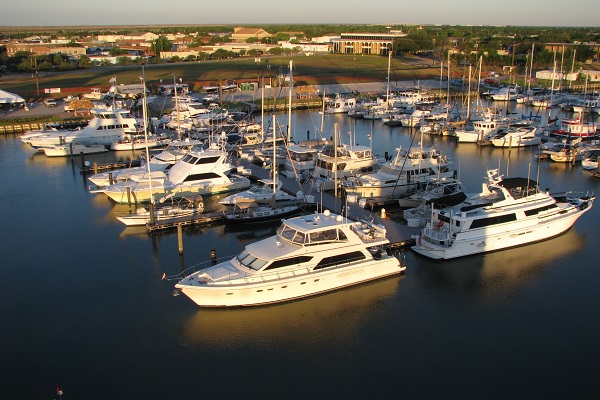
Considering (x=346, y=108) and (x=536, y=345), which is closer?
(x=536, y=345)

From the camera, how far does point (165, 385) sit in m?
17.1

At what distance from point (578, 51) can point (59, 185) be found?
113 meters

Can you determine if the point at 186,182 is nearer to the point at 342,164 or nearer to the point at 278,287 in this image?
the point at 342,164

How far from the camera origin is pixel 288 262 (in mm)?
21453

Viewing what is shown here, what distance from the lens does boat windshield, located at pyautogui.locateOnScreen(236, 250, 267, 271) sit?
835 inches

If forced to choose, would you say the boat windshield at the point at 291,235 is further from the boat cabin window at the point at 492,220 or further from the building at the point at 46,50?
the building at the point at 46,50

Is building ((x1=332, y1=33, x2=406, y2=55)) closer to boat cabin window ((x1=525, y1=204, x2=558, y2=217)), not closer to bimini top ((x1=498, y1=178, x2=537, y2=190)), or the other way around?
bimini top ((x1=498, y1=178, x2=537, y2=190))

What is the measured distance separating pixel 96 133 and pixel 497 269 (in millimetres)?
37300

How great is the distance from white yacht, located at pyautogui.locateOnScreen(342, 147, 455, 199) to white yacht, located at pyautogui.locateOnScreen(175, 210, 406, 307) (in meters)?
9.45

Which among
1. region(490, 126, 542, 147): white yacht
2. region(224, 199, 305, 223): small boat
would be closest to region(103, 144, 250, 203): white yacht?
region(224, 199, 305, 223): small boat

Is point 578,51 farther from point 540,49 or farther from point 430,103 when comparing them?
point 430,103

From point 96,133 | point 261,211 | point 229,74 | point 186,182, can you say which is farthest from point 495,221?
point 229,74

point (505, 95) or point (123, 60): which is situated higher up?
point (123, 60)

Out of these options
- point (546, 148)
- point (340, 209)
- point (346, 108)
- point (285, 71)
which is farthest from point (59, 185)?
point (285, 71)
